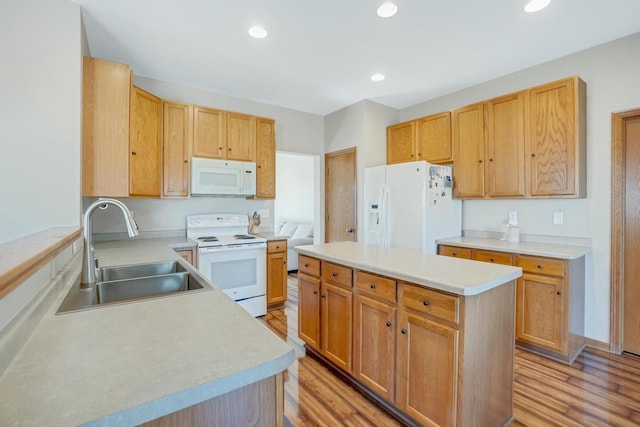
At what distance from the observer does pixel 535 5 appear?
217 cm

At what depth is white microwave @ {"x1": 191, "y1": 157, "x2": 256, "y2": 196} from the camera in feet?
11.0

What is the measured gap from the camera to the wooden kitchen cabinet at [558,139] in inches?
105

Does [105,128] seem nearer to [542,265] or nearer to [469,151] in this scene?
[469,151]

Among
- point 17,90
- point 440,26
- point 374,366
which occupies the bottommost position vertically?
point 374,366

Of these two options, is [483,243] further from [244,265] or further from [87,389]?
[87,389]

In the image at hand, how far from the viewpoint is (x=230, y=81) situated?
11.6 ft

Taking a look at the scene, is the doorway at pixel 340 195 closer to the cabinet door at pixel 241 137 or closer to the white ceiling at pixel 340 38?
the white ceiling at pixel 340 38

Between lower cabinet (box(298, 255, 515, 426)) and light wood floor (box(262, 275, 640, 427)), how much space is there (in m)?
0.15

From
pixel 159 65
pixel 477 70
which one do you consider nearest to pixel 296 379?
pixel 159 65

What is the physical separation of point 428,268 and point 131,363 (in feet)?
4.98

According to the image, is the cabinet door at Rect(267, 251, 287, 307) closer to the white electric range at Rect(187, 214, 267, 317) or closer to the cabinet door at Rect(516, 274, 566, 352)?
the white electric range at Rect(187, 214, 267, 317)

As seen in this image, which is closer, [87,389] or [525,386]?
[87,389]

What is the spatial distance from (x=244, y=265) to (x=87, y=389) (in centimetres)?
273

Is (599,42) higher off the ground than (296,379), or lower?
higher
